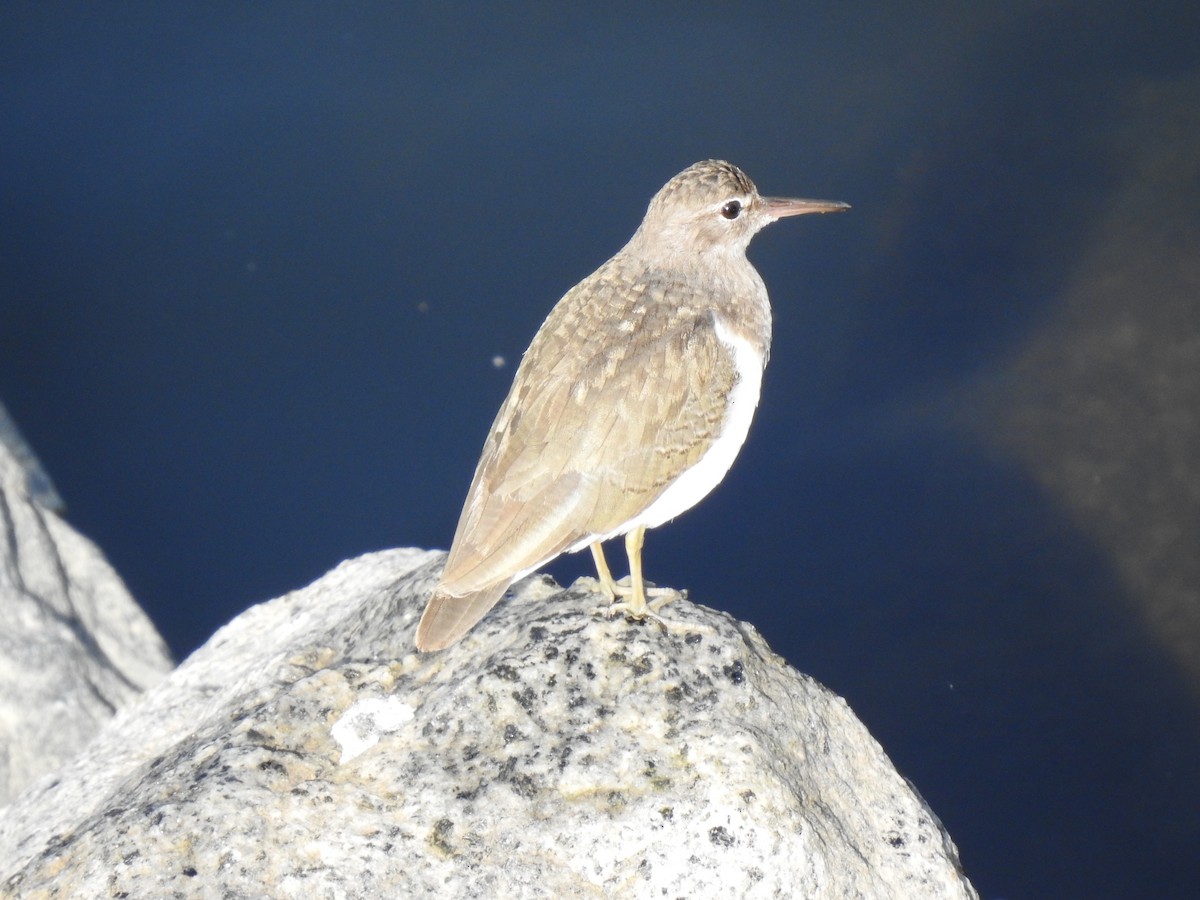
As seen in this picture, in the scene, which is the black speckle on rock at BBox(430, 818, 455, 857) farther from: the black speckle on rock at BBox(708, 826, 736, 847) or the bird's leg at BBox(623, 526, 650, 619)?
the bird's leg at BBox(623, 526, 650, 619)

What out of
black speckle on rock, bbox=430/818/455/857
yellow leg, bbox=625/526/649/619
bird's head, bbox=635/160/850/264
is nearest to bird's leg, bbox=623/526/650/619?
yellow leg, bbox=625/526/649/619

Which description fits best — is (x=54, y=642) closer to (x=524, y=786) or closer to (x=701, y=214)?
(x=524, y=786)

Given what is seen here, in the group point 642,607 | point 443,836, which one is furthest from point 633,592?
point 443,836

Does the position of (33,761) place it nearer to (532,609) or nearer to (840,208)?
(532,609)

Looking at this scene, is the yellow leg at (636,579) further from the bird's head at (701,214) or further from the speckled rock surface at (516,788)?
the bird's head at (701,214)

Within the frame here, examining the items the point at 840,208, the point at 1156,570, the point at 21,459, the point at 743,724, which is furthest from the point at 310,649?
the point at 1156,570

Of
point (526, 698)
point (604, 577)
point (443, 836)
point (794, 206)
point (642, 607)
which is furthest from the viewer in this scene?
point (794, 206)

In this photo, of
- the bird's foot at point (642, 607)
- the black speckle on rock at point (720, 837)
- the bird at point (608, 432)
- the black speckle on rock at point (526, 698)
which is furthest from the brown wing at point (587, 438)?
the black speckle on rock at point (720, 837)

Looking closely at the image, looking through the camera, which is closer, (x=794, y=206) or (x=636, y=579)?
(x=636, y=579)
